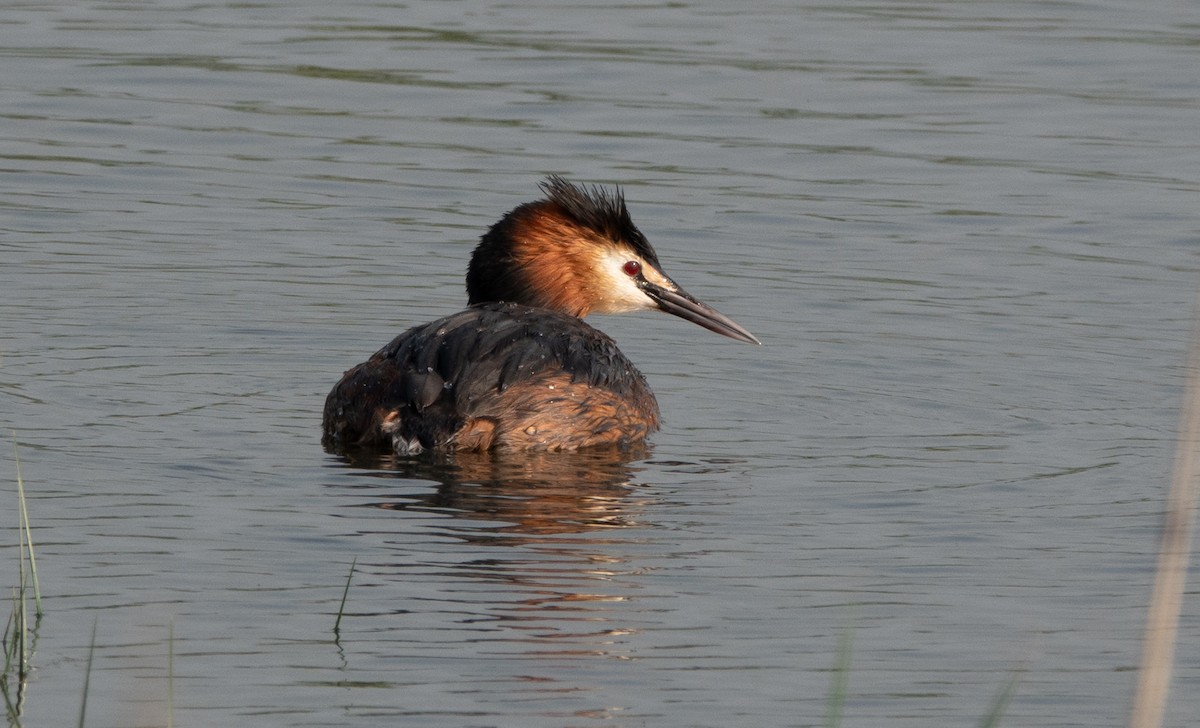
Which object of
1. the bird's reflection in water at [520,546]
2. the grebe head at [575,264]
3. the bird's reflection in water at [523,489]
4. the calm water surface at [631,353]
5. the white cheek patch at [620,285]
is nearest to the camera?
the calm water surface at [631,353]

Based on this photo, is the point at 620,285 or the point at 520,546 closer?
the point at 520,546

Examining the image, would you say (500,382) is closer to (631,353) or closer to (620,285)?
(620,285)

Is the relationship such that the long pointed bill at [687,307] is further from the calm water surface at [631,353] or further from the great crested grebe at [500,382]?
the great crested grebe at [500,382]

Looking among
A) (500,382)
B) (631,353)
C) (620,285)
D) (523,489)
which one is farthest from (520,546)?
(631,353)

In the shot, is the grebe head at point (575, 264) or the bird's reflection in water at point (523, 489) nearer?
the bird's reflection in water at point (523, 489)

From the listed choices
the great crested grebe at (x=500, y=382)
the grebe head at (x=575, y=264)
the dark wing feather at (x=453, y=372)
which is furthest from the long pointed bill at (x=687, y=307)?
the dark wing feather at (x=453, y=372)

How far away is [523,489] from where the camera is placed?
791 centimetres

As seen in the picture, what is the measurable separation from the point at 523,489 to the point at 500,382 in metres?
0.58

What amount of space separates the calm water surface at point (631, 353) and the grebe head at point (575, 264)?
0.37 meters

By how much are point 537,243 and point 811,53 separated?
24.6 feet

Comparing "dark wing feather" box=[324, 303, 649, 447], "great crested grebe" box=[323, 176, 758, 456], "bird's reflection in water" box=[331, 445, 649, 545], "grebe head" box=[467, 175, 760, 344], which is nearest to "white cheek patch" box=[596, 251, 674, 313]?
"grebe head" box=[467, 175, 760, 344]

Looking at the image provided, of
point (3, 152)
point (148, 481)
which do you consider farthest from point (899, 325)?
point (3, 152)

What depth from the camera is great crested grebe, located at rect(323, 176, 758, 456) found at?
27.3ft

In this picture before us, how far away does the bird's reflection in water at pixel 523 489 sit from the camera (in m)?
7.41
